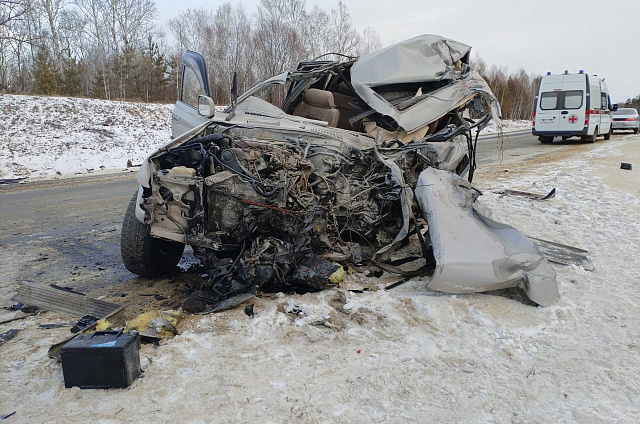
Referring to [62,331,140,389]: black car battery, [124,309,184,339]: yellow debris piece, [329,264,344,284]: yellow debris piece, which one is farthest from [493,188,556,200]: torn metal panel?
[62,331,140,389]: black car battery

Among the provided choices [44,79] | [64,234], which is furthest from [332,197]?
[44,79]

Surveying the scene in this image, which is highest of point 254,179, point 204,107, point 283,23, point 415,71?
point 283,23

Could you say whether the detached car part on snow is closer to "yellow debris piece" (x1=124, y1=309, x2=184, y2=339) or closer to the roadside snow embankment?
"yellow debris piece" (x1=124, y1=309, x2=184, y2=339)

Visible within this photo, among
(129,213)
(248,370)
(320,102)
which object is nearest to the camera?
(248,370)

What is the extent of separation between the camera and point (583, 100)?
15203 millimetres

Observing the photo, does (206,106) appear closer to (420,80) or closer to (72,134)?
(420,80)

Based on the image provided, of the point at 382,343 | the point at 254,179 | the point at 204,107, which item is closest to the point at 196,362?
the point at 382,343

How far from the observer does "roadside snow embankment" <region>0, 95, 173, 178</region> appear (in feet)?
45.9

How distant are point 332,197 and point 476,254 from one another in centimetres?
121

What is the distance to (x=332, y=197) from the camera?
378cm

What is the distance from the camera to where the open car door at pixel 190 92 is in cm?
461

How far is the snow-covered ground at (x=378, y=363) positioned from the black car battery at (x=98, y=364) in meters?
0.05

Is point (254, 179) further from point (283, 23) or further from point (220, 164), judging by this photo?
point (283, 23)

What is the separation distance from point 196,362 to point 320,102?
358cm
